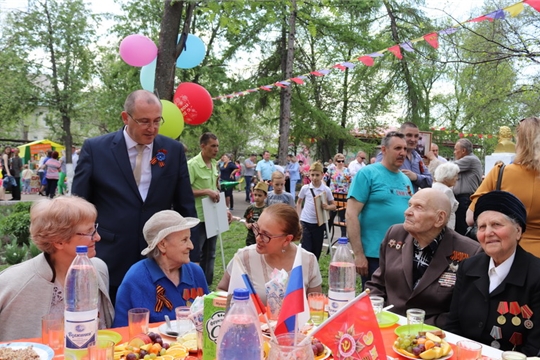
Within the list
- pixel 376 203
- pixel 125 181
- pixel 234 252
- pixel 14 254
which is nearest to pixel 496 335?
pixel 376 203

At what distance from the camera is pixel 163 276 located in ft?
9.14

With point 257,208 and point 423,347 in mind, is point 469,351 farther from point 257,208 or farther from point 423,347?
point 257,208

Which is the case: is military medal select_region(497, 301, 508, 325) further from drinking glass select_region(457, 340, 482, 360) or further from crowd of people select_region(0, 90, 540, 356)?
drinking glass select_region(457, 340, 482, 360)

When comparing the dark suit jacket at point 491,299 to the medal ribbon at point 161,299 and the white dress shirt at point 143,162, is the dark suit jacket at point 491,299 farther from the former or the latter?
the white dress shirt at point 143,162

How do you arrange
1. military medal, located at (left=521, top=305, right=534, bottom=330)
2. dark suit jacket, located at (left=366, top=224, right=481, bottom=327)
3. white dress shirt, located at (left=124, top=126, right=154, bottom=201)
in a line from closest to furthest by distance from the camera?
military medal, located at (left=521, top=305, right=534, bottom=330)
dark suit jacket, located at (left=366, top=224, right=481, bottom=327)
white dress shirt, located at (left=124, top=126, right=154, bottom=201)

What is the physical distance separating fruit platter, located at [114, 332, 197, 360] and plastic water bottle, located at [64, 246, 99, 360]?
195 millimetres

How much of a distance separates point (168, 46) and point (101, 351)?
16.8 ft

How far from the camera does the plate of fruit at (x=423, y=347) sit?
198 cm

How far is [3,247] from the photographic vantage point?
25.0ft

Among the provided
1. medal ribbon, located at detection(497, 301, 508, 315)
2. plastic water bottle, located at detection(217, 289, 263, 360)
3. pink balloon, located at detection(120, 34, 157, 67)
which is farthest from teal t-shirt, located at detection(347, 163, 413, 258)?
pink balloon, located at detection(120, 34, 157, 67)

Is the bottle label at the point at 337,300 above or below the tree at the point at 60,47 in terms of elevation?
below

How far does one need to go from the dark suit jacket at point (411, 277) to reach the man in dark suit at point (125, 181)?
170 centimetres

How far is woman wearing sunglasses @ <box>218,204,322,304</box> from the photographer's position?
299 centimetres

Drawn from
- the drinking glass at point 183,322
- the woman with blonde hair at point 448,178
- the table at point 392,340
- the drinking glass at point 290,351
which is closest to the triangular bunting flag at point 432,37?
the woman with blonde hair at point 448,178
